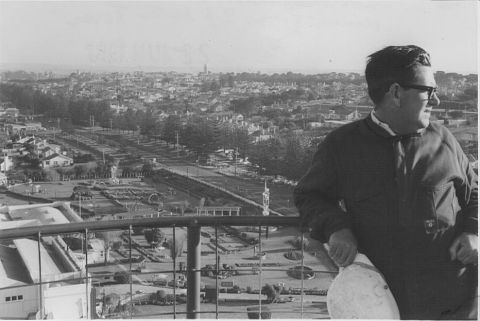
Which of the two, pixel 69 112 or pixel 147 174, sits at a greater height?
pixel 69 112

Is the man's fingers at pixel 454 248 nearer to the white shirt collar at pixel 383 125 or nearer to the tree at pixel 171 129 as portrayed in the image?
the white shirt collar at pixel 383 125

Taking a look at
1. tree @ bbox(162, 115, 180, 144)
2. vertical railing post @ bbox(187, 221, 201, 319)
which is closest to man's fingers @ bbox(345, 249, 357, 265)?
vertical railing post @ bbox(187, 221, 201, 319)

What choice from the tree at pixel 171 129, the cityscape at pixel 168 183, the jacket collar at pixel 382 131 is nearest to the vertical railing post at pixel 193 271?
the cityscape at pixel 168 183

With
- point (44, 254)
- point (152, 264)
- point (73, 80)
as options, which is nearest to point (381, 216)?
point (44, 254)

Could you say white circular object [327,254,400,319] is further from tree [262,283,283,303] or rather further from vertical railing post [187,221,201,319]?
tree [262,283,283,303]

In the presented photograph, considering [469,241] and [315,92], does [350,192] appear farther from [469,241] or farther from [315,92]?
[315,92]
